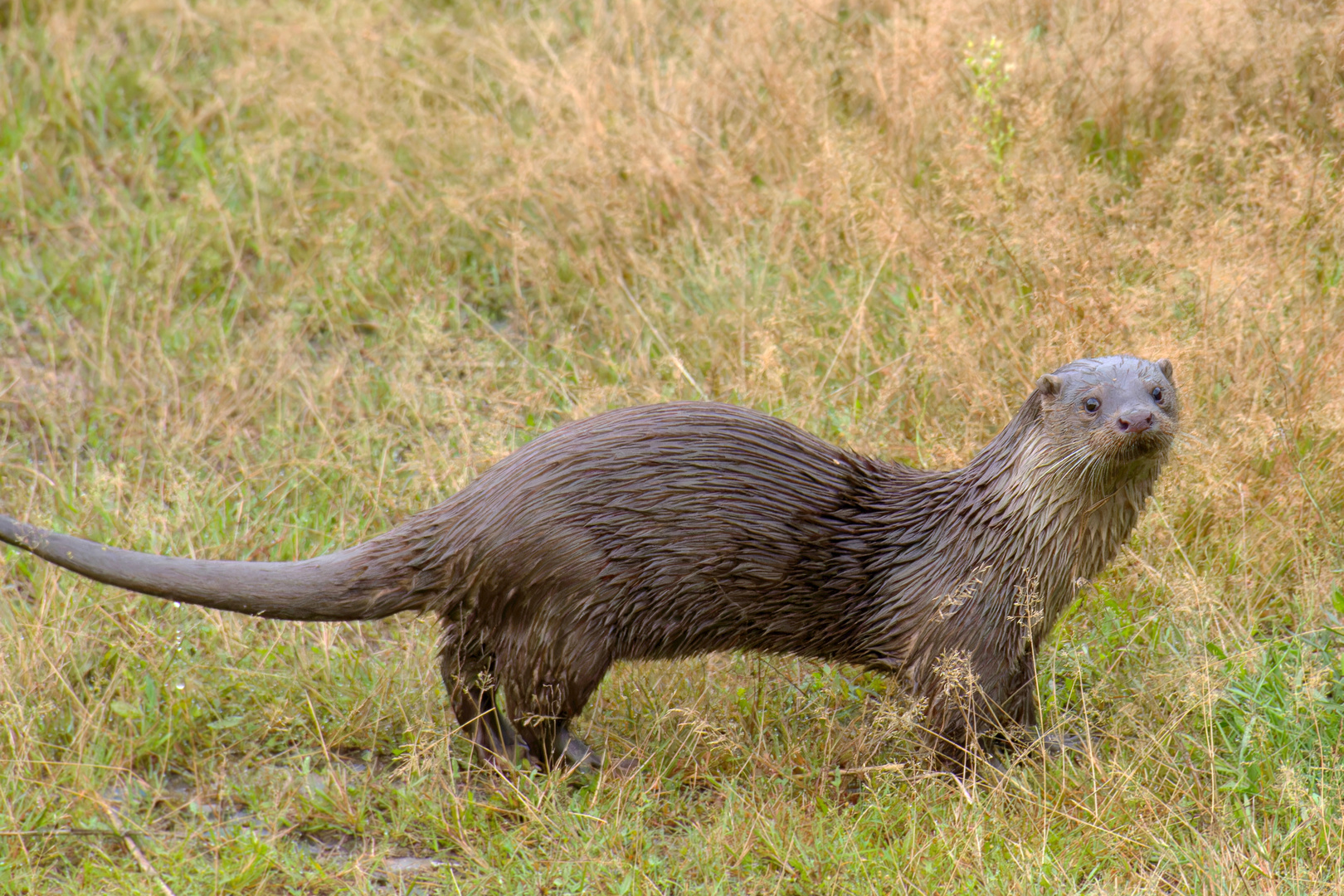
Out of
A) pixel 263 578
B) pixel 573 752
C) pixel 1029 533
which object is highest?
pixel 1029 533

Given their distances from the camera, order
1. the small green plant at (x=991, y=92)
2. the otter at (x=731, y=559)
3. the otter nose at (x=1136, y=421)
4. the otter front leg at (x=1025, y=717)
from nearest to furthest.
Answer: the otter nose at (x=1136, y=421) → the otter at (x=731, y=559) → the otter front leg at (x=1025, y=717) → the small green plant at (x=991, y=92)

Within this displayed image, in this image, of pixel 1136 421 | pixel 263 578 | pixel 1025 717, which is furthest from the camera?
pixel 1025 717

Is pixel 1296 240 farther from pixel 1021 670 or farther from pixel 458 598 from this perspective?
pixel 458 598

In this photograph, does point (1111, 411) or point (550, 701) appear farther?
point (550, 701)

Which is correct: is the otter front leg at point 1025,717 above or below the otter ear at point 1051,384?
below

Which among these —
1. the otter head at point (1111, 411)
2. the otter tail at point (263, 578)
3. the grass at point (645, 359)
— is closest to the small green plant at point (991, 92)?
the grass at point (645, 359)

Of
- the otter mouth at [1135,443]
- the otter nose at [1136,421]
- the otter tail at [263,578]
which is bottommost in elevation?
the otter tail at [263,578]

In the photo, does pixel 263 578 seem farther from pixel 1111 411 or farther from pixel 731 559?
pixel 1111 411

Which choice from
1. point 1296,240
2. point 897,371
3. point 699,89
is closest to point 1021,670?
point 897,371

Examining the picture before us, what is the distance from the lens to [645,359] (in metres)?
3.66

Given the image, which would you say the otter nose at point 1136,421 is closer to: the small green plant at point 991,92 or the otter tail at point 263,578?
the otter tail at point 263,578

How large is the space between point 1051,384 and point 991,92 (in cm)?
175

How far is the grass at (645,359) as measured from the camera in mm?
2457

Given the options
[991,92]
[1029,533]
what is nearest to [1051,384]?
[1029,533]
